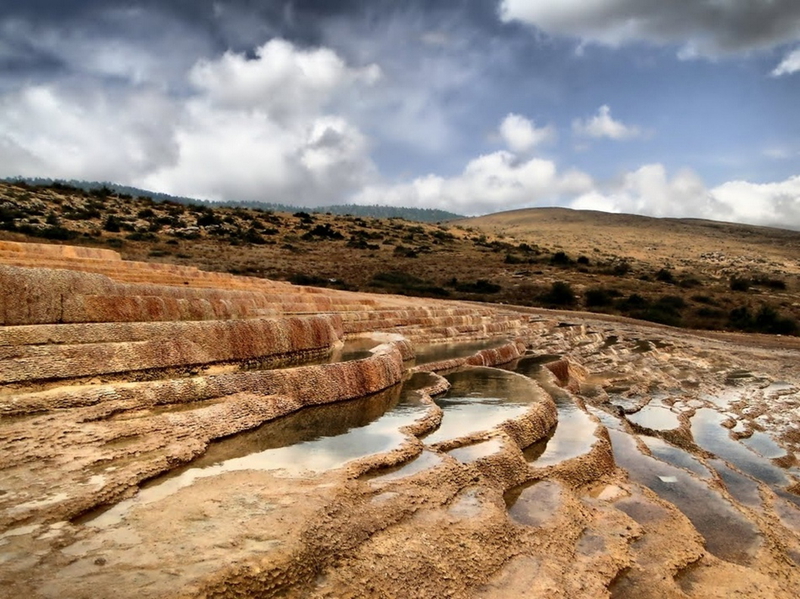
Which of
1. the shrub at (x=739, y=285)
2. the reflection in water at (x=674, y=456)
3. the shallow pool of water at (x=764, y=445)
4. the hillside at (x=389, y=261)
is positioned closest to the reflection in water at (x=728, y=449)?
the shallow pool of water at (x=764, y=445)

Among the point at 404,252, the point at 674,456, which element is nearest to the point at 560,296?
the point at 404,252

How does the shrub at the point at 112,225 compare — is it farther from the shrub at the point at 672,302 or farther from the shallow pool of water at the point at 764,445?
the shallow pool of water at the point at 764,445

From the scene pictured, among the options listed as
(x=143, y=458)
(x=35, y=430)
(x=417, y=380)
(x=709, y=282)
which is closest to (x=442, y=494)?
(x=143, y=458)

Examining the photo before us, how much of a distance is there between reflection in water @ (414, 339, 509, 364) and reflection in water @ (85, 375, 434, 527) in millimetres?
3996

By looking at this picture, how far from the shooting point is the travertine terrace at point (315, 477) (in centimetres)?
305

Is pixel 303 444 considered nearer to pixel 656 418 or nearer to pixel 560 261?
pixel 656 418

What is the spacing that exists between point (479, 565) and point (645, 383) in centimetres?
1060

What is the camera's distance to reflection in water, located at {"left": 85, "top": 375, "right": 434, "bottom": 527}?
392cm

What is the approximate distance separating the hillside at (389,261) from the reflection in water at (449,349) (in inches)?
561

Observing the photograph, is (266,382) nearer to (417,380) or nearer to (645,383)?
(417,380)

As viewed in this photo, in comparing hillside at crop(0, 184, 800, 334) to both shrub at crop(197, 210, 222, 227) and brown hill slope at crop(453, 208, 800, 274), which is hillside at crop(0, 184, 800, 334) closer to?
shrub at crop(197, 210, 222, 227)

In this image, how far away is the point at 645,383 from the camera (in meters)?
12.8

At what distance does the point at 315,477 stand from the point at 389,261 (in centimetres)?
3232

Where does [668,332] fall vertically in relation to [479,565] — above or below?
below
